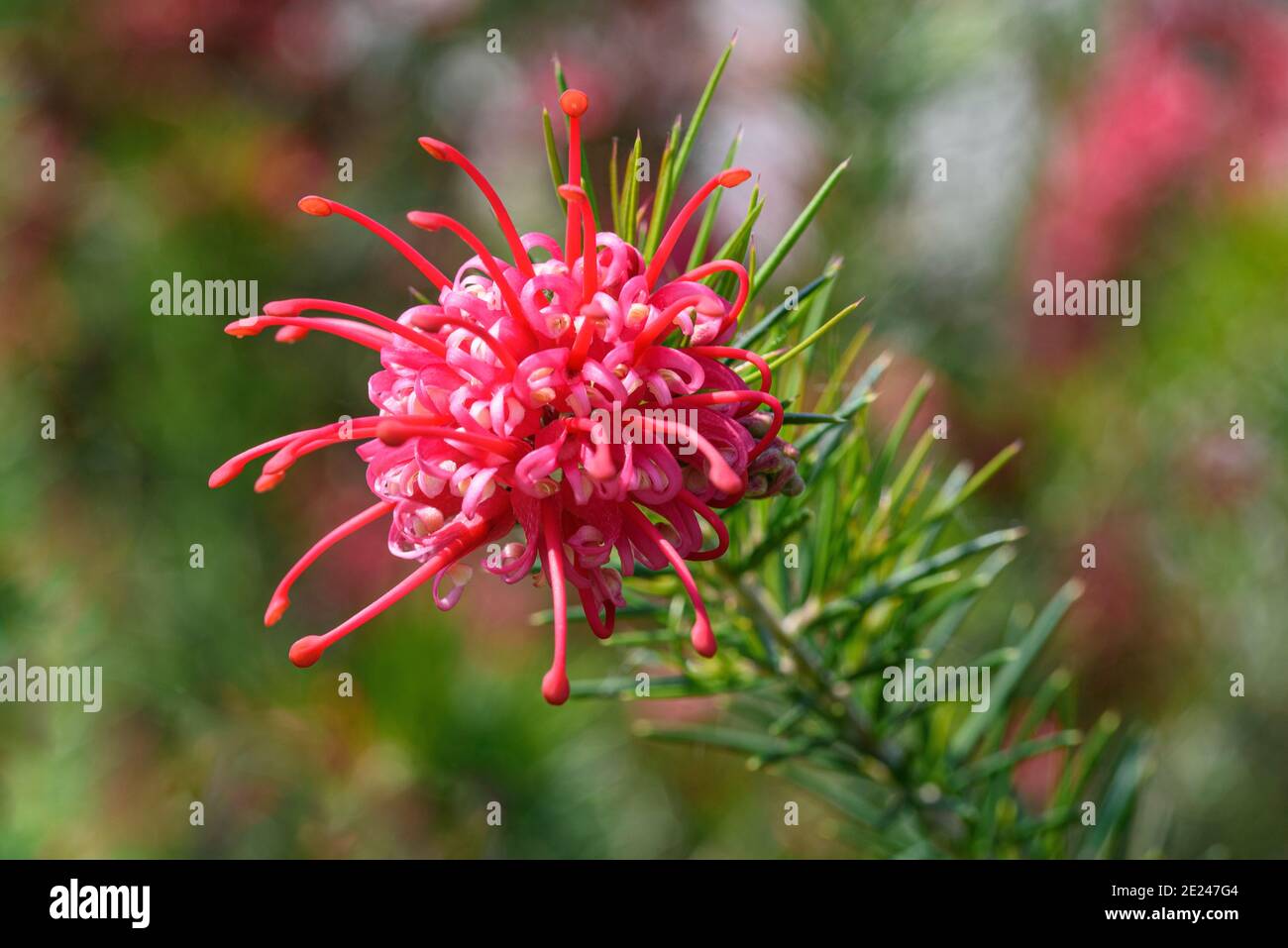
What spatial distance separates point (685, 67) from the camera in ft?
6.84

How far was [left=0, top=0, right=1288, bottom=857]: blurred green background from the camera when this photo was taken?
4.52ft

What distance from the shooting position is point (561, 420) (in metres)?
0.60

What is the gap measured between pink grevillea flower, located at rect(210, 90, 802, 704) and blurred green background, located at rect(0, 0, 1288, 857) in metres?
0.75

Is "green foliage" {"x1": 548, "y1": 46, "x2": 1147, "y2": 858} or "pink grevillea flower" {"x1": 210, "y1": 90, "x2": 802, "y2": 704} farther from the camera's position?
"green foliage" {"x1": 548, "y1": 46, "x2": 1147, "y2": 858}

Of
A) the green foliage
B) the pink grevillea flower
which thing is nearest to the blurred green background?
the green foliage

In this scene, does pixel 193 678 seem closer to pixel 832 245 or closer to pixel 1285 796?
pixel 832 245

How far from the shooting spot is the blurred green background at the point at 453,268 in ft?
4.52

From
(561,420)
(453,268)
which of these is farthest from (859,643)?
(453,268)

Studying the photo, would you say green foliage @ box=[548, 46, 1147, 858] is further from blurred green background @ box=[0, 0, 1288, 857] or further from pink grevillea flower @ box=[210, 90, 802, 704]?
blurred green background @ box=[0, 0, 1288, 857]

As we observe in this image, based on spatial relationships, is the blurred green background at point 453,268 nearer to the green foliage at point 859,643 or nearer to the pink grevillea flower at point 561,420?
the green foliage at point 859,643

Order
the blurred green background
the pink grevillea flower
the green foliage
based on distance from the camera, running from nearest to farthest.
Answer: the pink grevillea flower
the green foliage
the blurred green background

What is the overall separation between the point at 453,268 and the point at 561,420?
4.96ft

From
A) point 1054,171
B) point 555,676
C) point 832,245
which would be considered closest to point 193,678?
point 832,245

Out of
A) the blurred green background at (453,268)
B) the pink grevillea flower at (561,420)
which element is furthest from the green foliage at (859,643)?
the blurred green background at (453,268)
